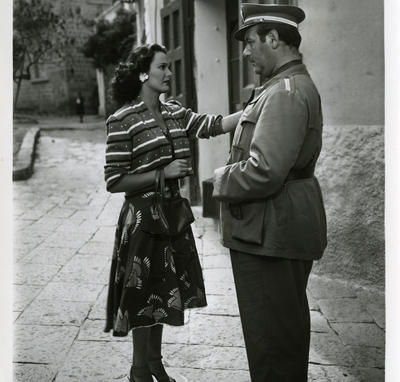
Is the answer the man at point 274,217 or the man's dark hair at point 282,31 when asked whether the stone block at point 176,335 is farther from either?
the man's dark hair at point 282,31

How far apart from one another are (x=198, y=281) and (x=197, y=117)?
84 centimetres

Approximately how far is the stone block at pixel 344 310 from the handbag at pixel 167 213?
152cm

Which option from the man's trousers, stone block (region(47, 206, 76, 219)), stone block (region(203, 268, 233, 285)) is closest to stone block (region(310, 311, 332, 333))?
stone block (region(203, 268, 233, 285))

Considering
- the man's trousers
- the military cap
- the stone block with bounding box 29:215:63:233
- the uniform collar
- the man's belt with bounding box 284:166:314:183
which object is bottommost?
the stone block with bounding box 29:215:63:233

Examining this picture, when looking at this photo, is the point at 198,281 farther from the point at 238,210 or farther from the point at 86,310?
the point at 86,310

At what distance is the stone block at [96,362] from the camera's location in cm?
329

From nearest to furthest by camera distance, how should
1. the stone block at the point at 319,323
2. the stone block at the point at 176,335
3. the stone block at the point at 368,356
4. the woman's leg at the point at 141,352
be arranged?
the woman's leg at the point at 141,352 < the stone block at the point at 368,356 < the stone block at the point at 176,335 < the stone block at the point at 319,323

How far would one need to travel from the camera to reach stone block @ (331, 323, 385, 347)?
12.0 feet

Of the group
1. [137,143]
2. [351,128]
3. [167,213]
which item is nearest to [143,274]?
[167,213]

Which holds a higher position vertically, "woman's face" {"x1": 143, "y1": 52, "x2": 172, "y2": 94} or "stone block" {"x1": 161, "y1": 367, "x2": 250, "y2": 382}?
"woman's face" {"x1": 143, "y1": 52, "x2": 172, "y2": 94}

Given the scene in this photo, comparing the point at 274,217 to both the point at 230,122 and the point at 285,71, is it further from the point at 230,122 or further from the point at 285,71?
the point at 230,122

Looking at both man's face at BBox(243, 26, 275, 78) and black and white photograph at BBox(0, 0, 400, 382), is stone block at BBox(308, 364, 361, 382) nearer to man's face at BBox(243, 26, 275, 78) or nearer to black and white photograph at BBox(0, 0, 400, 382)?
black and white photograph at BBox(0, 0, 400, 382)

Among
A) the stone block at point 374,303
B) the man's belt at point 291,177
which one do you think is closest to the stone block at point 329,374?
the stone block at point 374,303

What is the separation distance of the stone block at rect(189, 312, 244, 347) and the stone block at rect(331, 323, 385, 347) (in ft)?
2.03
